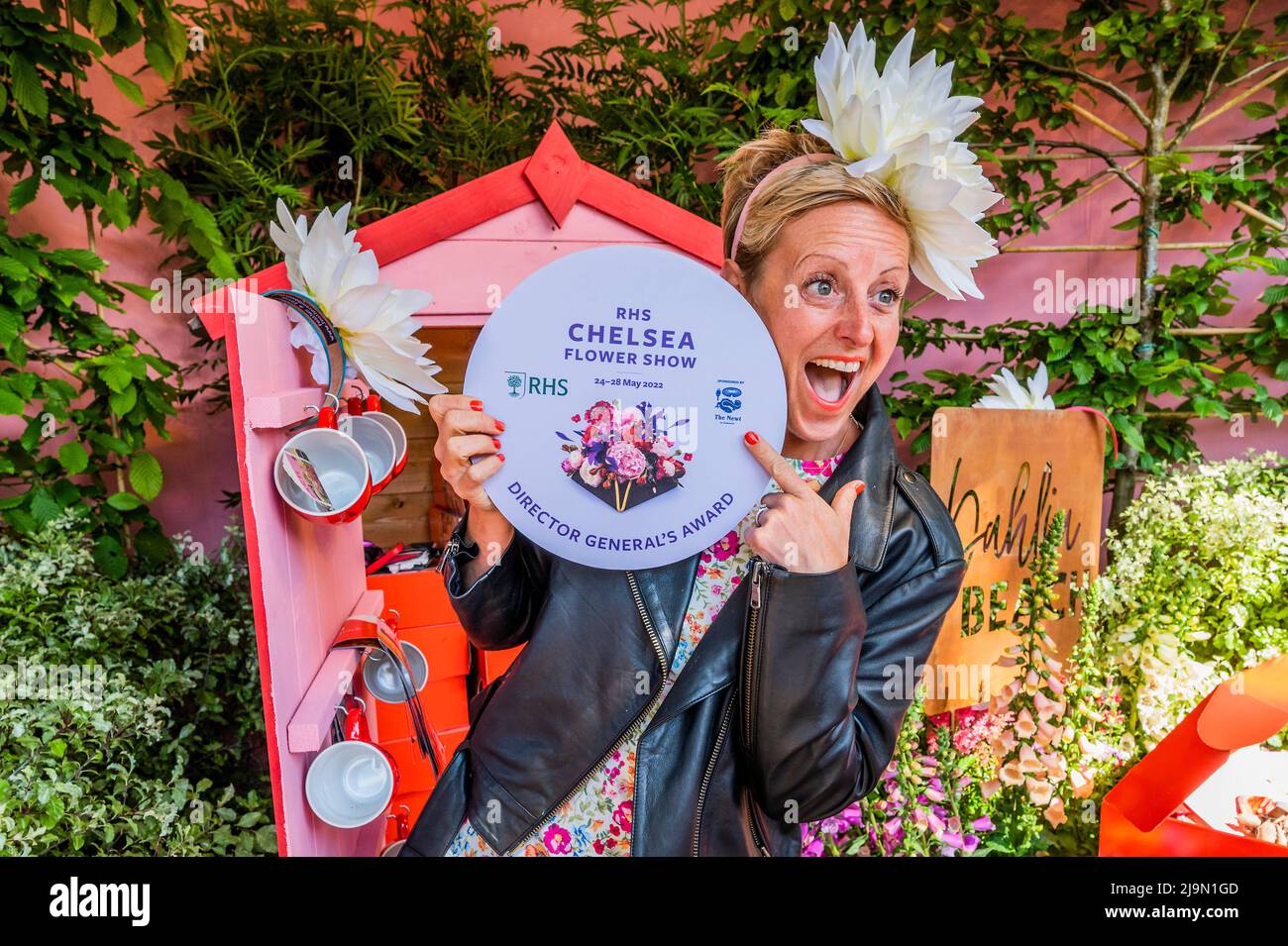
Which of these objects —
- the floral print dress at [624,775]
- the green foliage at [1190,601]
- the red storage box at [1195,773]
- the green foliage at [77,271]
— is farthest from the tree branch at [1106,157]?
the green foliage at [77,271]

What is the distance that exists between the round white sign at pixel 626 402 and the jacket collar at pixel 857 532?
8 centimetres

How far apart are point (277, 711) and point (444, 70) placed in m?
2.31

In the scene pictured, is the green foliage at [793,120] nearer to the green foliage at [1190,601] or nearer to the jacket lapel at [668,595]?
the green foliage at [1190,601]

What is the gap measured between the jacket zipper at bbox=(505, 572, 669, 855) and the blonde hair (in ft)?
1.56

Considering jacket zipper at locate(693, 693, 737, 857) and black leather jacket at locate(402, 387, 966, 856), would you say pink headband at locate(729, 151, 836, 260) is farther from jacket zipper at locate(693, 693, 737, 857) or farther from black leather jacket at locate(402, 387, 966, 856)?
jacket zipper at locate(693, 693, 737, 857)

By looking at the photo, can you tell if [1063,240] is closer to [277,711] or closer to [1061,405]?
[1061,405]

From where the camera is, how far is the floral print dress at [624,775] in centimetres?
110

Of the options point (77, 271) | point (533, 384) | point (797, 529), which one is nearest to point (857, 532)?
point (797, 529)

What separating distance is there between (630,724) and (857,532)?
40cm

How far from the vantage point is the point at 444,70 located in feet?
8.87

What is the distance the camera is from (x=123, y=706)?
165cm

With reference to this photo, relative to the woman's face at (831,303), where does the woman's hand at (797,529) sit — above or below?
below

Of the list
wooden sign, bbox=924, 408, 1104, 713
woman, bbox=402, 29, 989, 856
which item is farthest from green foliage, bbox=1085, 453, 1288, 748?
woman, bbox=402, 29, 989, 856
